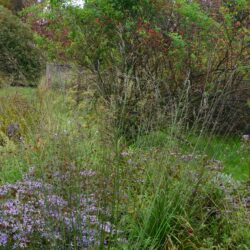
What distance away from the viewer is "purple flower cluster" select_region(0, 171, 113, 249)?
3080mm

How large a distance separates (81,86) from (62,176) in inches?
202

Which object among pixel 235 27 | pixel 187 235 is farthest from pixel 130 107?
pixel 187 235

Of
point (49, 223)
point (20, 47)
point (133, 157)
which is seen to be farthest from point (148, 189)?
point (20, 47)

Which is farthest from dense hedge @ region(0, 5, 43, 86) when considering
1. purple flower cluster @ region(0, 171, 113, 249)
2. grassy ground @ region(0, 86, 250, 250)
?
purple flower cluster @ region(0, 171, 113, 249)

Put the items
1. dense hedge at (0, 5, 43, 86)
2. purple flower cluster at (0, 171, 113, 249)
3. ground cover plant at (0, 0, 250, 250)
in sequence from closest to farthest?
purple flower cluster at (0, 171, 113, 249), ground cover plant at (0, 0, 250, 250), dense hedge at (0, 5, 43, 86)

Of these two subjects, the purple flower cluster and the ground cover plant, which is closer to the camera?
the purple flower cluster

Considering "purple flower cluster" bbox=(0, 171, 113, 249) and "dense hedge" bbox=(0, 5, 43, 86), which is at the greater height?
"dense hedge" bbox=(0, 5, 43, 86)

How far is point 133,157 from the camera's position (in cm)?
462

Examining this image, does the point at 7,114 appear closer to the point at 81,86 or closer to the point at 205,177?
the point at 81,86

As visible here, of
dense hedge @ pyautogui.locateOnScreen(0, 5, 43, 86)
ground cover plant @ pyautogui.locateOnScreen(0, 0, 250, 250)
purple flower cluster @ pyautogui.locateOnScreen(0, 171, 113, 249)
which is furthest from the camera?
dense hedge @ pyautogui.locateOnScreen(0, 5, 43, 86)

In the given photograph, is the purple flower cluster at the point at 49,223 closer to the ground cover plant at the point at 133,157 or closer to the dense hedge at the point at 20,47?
the ground cover plant at the point at 133,157

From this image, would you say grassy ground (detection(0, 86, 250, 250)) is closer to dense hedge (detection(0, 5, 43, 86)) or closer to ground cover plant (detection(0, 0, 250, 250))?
ground cover plant (detection(0, 0, 250, 250))

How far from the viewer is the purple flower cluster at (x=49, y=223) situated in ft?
10.1

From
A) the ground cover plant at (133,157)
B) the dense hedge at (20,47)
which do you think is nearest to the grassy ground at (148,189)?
the ground cover plant at (133,157)
